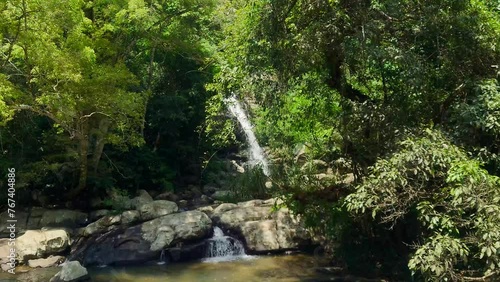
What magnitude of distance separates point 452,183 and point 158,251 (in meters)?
8.40

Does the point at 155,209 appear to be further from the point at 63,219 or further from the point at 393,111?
the point at 393,111

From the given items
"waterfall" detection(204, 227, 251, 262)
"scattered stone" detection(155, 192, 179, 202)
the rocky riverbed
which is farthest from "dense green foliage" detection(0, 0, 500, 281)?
"waterfall" detection(204, 227, 251, 262)

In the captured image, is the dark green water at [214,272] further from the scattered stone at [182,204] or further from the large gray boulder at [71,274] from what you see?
the scattered stone at [182,204]

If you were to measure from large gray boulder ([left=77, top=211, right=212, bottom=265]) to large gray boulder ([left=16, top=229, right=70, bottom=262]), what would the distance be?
548 mm

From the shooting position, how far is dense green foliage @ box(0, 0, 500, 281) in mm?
6074

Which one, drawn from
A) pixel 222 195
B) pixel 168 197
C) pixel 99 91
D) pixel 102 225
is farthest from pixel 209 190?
pixel 99 91

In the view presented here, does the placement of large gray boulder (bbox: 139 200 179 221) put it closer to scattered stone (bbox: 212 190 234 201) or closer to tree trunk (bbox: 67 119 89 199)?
tree trunk (bbox: 67 119 89 199)

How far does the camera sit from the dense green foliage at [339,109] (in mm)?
6074

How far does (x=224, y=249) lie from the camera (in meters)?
12.8

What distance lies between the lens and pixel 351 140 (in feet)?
27.4

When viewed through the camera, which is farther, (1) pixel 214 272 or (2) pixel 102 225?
(2) pixel 102 225

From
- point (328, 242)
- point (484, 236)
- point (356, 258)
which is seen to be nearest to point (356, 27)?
point (484, 236)

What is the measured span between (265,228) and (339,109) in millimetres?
5049

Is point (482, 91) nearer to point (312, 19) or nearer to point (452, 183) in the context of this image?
point (452, 183)
